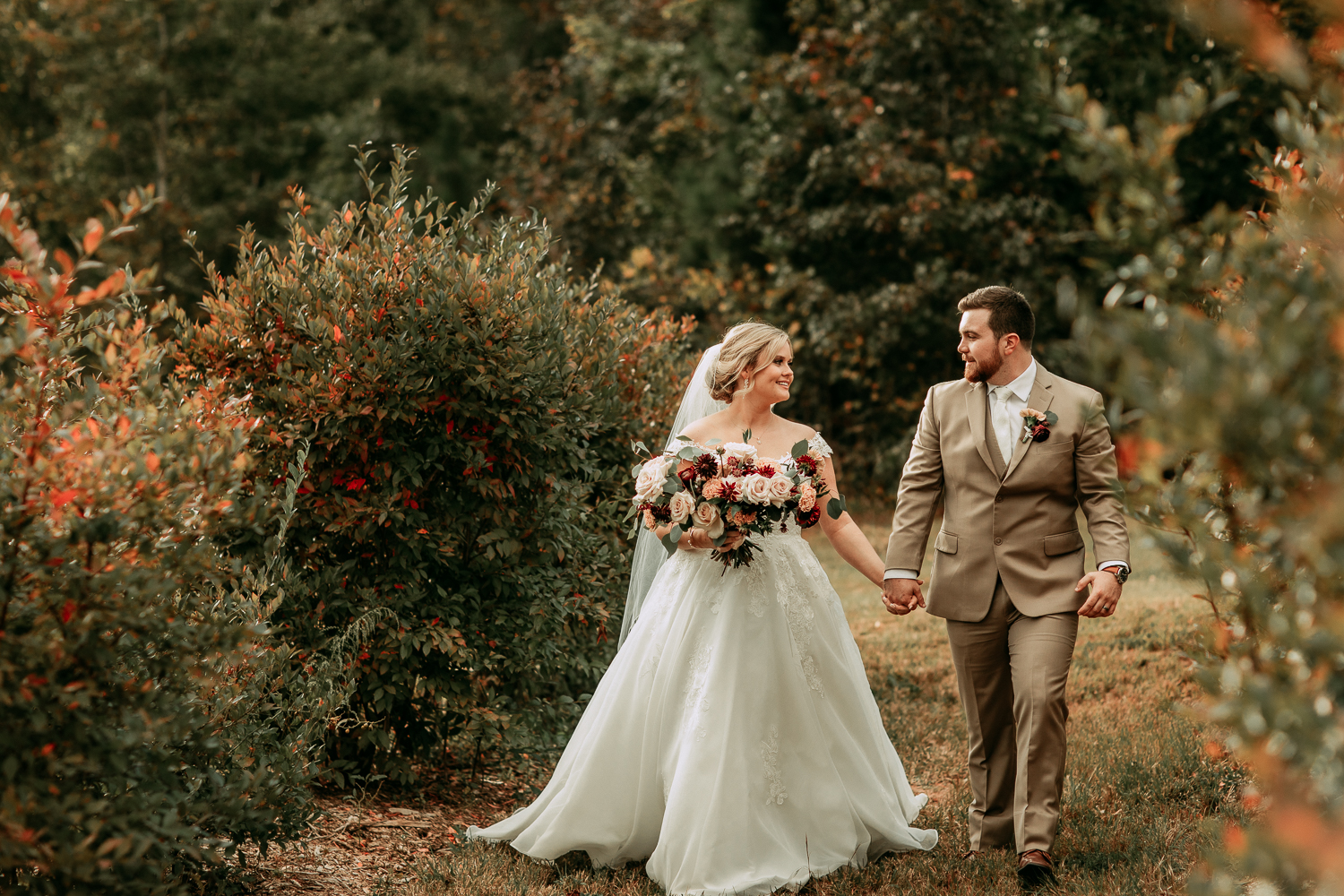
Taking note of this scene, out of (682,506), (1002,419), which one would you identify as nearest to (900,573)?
(1002,419)

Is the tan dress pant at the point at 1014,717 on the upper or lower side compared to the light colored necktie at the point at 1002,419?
lower

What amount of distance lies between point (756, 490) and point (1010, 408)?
1.19m

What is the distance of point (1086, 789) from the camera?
5.50 m

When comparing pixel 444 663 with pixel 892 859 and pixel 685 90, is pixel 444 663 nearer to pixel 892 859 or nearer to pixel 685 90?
pixel 892 859

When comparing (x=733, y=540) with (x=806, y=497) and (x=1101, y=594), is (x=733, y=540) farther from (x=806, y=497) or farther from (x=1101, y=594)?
(x=1101, y=594)

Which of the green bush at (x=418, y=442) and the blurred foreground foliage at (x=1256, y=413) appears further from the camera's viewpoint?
the green bush at (x=418, y=442)

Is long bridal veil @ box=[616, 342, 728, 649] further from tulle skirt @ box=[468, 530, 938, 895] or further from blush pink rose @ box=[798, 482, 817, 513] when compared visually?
blush pink rose @ box=[798, 482, 817, 513]

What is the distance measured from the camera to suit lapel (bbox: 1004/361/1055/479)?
4.76 m

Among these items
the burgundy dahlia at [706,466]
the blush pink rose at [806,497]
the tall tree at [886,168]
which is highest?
the tall tree at [886,168]

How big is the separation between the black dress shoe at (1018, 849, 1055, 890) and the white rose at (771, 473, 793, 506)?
1.76m

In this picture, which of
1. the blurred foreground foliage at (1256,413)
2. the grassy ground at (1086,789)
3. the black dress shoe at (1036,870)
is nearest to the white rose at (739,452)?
the grassy ground at (1086,789)

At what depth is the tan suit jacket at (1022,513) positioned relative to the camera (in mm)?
4695

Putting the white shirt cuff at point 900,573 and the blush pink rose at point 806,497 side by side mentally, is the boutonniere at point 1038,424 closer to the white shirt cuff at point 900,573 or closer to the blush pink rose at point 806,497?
the white shirt cuff at point 900,573

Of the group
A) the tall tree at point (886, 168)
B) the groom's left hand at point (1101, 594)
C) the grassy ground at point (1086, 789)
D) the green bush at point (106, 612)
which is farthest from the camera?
Result: the tall tree at point (886, 168)
